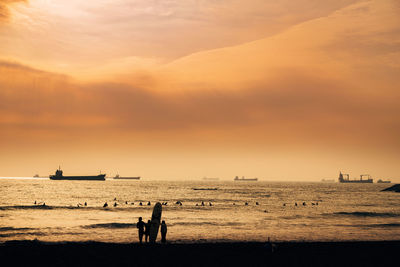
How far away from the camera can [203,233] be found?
41562 millimetres

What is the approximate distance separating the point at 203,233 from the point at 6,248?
20.5 m

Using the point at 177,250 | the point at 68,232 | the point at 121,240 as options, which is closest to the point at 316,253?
the point at 177,250

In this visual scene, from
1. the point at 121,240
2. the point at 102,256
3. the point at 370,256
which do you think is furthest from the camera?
the point at 121,240

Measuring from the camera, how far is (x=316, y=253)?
27094mm

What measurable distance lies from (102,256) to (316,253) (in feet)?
46.5

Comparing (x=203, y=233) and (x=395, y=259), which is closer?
(x=395, y=259)

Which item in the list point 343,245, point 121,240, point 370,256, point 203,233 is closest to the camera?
point 370,256

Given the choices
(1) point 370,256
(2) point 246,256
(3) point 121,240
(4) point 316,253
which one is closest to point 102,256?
(2) point 246,256

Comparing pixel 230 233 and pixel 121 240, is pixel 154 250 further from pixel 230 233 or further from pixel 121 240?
pixel 230 233

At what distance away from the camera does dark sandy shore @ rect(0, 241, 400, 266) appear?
22.9 metres

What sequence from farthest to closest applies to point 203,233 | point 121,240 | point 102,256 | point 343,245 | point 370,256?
point 203,233 → point 121,240 → point 343,245 → point 370,256 → point 102,256

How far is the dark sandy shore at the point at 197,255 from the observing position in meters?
22.9

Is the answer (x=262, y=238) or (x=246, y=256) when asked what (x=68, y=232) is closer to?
(x=262, y=238)

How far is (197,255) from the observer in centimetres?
2555
